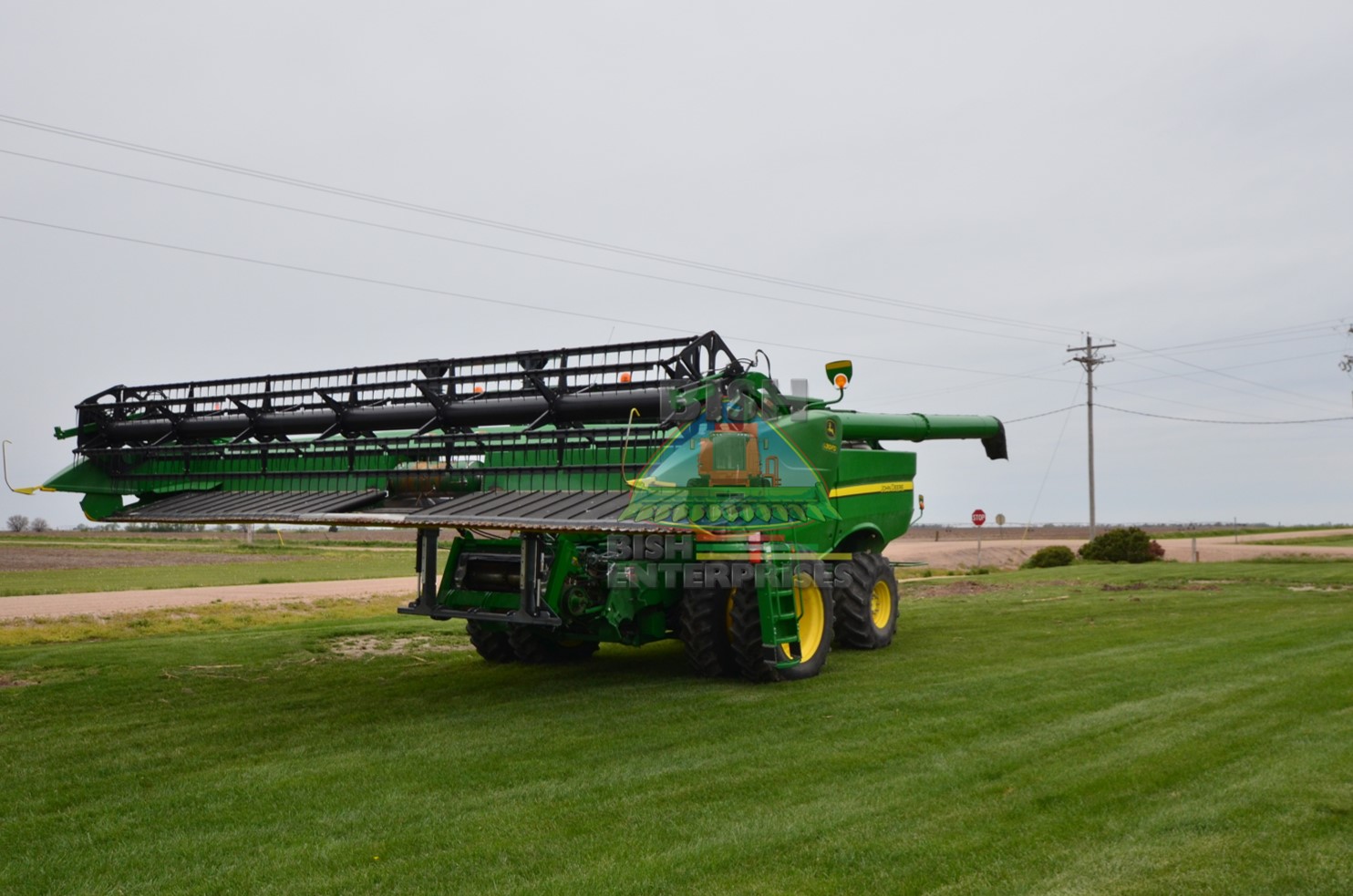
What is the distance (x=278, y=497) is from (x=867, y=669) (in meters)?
6.06

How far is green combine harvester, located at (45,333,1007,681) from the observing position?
881 centimetres

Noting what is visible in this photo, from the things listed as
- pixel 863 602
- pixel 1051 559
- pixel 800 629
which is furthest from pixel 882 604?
pixel 1051 559

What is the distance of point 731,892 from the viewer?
4703 mm

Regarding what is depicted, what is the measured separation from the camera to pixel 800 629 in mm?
10602

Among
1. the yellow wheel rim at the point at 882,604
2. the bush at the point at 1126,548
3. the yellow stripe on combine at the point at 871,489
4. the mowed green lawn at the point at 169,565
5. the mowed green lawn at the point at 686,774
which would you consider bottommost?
the mowed green lawn at the point at 686,774

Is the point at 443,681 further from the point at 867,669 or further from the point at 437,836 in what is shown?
the point at 437,836

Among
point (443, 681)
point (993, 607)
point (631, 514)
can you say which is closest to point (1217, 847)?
point (631, 514)

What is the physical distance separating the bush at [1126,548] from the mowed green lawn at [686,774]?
19.3m

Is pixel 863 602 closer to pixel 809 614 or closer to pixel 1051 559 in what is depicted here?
pixel 809 614

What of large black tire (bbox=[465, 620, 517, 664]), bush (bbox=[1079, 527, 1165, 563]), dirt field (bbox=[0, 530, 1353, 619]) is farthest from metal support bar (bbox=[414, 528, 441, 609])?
bush (bbox=[1079, 527, 1165, 563])

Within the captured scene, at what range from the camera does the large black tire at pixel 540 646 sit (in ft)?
37.4

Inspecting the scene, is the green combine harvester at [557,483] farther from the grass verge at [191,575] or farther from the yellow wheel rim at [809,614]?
the grass verge at [191,575]

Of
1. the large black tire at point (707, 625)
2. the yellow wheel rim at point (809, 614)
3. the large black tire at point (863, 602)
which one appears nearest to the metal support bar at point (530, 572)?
the large black tire at point (707, 625)

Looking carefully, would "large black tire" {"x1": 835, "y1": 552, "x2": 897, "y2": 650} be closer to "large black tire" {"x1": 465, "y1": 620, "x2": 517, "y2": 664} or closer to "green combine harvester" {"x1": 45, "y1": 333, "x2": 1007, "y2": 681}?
"green combine harvester" {"x1": 45, "y1": 333, "x2": 1007, "y2": 681}
